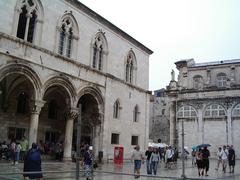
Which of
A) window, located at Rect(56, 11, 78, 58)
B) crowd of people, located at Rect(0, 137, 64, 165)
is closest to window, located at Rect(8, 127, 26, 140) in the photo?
crowd of people, located at Rect(0, 137, 64, 165)

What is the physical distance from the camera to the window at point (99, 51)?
77.9 ft

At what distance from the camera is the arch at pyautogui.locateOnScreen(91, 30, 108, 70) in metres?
23.6

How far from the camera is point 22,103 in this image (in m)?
21.8

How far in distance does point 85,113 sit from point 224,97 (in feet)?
80.7

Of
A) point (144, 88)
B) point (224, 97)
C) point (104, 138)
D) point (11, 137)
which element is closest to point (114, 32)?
point (144, 88)

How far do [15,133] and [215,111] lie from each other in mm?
29839

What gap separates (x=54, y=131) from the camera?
2383 cm

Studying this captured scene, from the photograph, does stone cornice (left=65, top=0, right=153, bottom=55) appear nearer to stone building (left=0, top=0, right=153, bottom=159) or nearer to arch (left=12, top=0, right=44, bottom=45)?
stone building (left=0, top=0, right=153, bottom=159)

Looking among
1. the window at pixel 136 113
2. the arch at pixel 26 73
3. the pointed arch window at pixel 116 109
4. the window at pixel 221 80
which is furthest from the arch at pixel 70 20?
the window at pixel 221 80

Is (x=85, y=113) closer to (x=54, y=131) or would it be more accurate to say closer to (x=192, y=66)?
(x=54, y=131)

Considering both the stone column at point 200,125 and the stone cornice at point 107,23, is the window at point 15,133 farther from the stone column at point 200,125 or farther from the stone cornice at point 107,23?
the stone column at point 200,125

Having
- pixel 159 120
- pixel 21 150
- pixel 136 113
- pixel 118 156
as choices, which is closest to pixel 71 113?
pixel 21 150

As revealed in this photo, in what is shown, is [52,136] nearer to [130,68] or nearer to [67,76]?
[67,76]

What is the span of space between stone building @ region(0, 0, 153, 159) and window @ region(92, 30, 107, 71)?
0.26 feet
